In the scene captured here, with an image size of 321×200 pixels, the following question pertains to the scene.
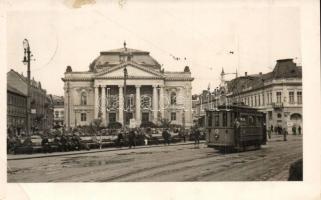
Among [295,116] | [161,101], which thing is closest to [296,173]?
[295,116]

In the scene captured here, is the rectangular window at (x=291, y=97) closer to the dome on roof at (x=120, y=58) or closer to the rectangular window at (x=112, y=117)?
the dome on roof at (x=120, y=58)

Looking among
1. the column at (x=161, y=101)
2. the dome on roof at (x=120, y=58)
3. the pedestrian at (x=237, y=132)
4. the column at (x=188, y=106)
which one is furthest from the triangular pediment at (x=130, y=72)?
the pedestrian at (x=237, y=132)

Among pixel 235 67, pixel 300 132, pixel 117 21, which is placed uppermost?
pixel 117 21

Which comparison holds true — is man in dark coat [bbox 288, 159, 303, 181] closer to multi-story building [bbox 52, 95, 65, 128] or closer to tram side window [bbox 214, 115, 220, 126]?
tram side window [bbox 214, 115, 220, 126]
